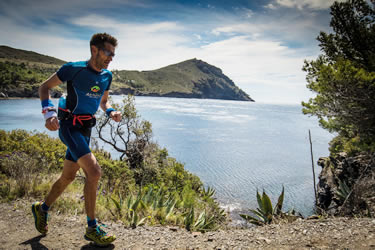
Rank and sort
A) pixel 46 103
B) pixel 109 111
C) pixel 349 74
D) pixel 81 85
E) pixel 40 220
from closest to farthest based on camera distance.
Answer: pixel 46 103 → pixel 81 85 → pixel 40 220 → pixel 109 111 → pixel 349 74

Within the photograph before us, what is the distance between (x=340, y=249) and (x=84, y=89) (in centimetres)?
378

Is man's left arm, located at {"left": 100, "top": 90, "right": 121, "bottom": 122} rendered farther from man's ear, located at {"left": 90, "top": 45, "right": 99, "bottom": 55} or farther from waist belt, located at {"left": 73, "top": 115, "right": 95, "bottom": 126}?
man's ear, located at {"left": 90, "top": 45, "right": 99, "bottom": 55}

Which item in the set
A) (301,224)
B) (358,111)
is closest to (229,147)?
(358,111)

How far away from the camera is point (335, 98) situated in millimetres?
9789

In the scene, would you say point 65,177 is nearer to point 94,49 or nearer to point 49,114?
point 49,114

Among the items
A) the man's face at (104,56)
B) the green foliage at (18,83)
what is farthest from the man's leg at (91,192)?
the green foliage at (18,83)

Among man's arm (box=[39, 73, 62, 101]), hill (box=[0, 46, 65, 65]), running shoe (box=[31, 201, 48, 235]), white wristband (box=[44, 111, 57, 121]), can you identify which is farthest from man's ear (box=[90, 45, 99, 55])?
hill (box=[0, 46, 65, 65])

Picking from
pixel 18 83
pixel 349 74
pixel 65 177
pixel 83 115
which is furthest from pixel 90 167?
pixel 18 83

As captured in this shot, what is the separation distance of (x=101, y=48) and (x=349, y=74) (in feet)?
29.9

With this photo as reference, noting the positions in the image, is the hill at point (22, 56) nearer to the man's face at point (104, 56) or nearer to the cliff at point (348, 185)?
the cliff at point (348, 185)

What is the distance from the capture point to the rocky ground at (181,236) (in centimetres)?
289

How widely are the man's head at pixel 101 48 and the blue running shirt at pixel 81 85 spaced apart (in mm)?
128

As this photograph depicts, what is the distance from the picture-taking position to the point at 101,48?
2.91m

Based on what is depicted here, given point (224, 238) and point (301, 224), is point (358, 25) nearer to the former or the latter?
point (301, 224)
